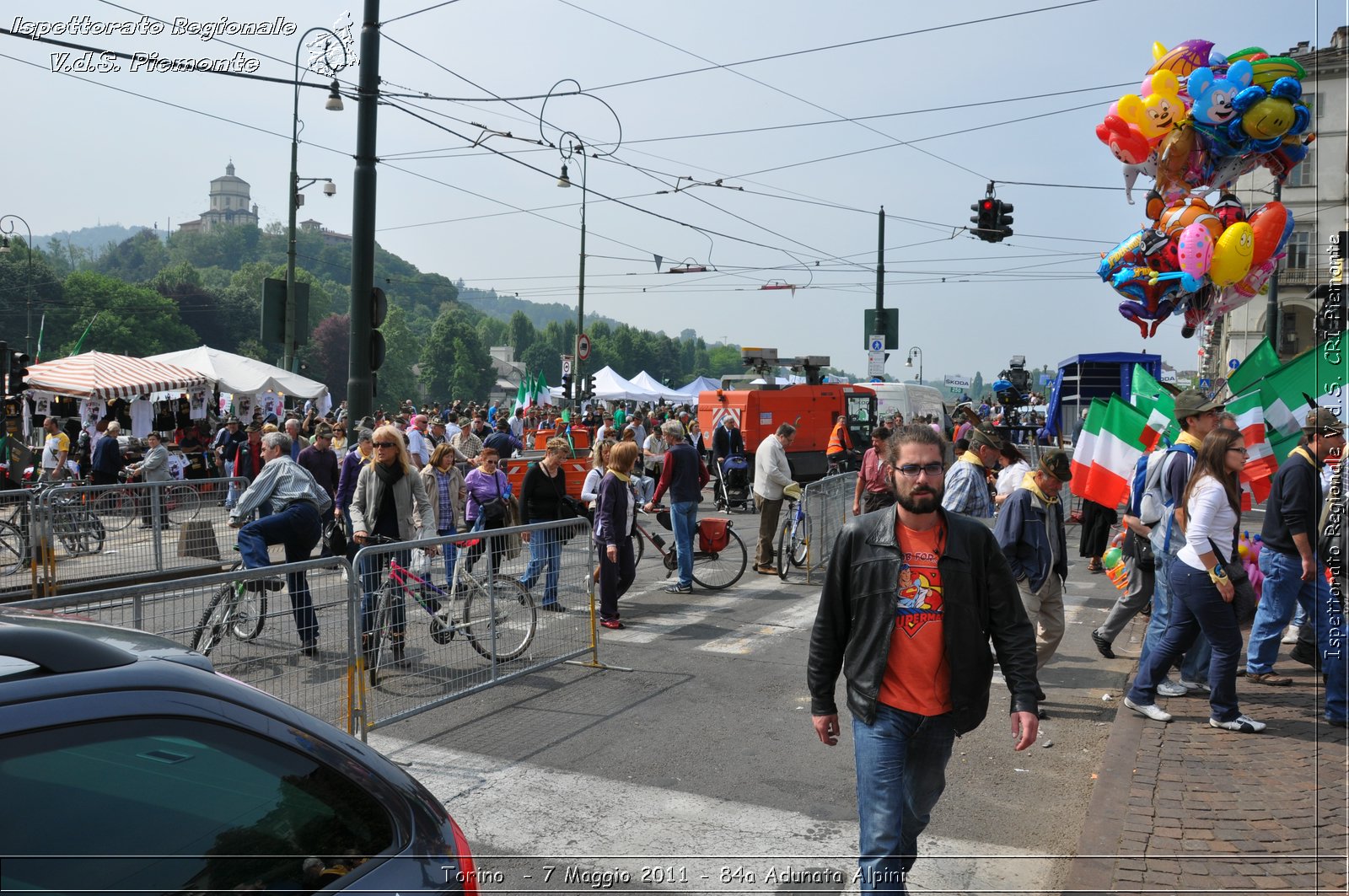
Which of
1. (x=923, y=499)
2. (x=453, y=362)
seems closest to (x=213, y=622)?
(x=923, y=499)

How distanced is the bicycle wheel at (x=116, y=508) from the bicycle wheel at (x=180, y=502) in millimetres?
449

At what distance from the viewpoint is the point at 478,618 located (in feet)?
23.5

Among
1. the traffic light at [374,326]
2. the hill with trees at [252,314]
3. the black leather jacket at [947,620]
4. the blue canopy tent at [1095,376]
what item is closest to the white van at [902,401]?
the blue canopy tent at [1095,376]

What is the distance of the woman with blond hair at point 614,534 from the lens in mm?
9484

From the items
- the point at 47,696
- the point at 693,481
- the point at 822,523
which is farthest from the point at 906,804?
the point at 822,523

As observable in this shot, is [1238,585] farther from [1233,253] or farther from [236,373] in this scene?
[236,373]

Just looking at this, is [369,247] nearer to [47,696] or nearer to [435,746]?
[435,746]

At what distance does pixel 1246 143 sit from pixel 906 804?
829 cm

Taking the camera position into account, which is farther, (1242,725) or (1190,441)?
(1190,441)

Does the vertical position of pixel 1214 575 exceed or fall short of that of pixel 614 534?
it exceeds it

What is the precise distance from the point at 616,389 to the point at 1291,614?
115 feet

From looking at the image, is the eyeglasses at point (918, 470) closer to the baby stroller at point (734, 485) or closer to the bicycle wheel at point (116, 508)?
the bicycle wheel at point (116, 508)

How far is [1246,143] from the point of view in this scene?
935 cm

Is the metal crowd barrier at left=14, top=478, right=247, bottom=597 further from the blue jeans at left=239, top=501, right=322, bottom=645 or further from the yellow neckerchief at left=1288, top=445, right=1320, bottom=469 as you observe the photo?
the yellow neckerchief at left=1288, top=445, right=1320, bottom=469
